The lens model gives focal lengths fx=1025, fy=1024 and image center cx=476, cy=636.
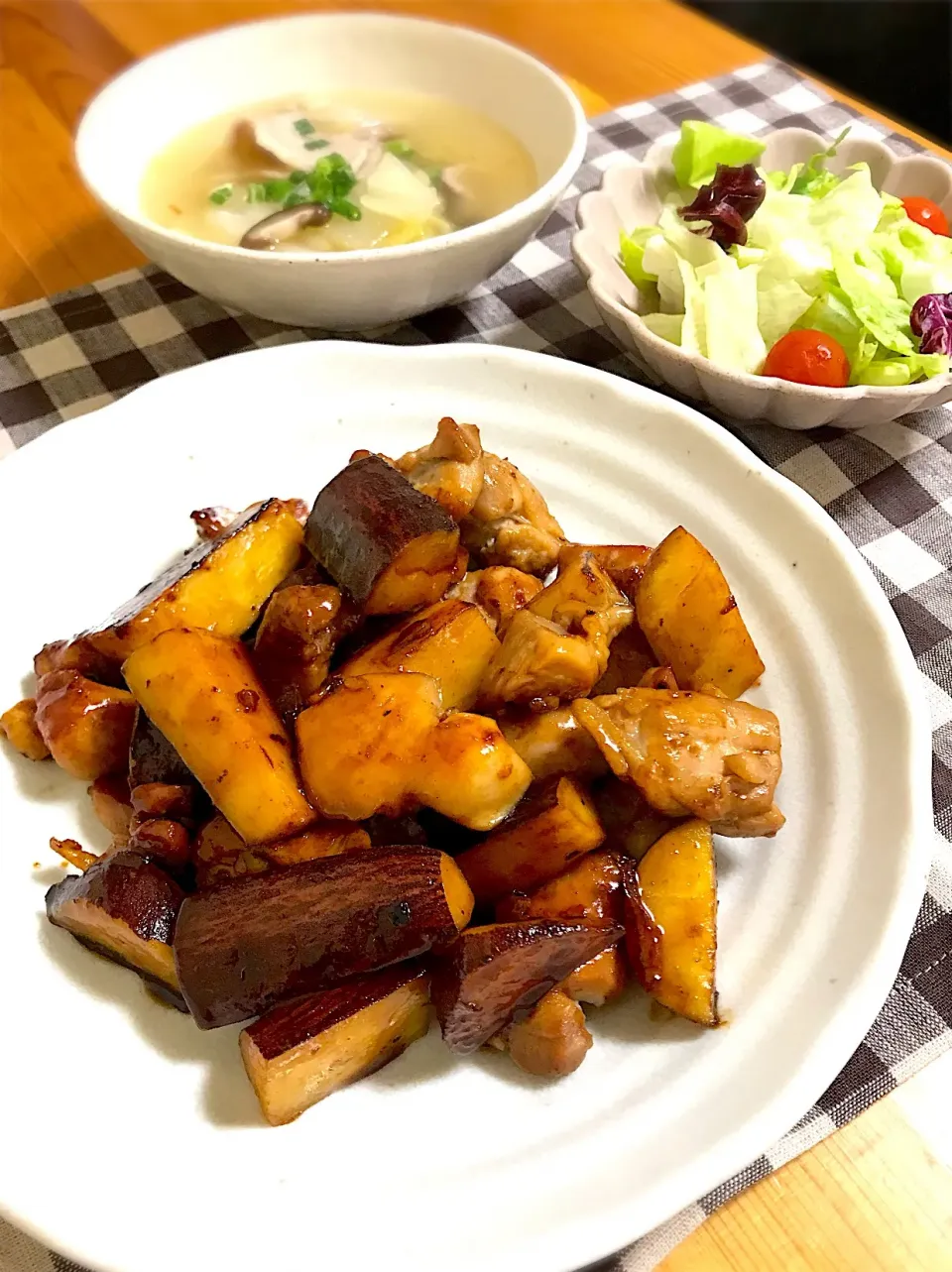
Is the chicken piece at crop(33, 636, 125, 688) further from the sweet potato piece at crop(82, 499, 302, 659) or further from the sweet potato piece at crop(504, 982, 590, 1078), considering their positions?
the sweet potato piece at crop(504, 982, 590, 1078)

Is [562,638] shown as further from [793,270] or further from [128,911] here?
[793,270]

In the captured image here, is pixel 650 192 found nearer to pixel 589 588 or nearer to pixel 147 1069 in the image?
pixel 589 588

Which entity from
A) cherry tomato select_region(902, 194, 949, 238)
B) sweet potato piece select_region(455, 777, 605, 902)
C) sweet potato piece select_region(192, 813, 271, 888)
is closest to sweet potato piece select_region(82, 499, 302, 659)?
sweet potato piece select_region(192, 813, 271, 888)

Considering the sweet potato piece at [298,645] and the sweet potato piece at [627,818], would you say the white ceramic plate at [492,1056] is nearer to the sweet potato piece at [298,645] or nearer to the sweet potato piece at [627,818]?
the sweet potato piece at [627,818]

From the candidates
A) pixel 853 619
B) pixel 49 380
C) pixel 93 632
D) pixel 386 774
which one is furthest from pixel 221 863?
pixel 49 380

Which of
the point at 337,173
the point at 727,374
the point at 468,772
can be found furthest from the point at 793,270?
the point at 468,772

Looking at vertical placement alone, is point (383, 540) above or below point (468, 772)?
above
